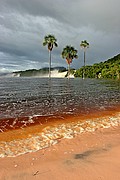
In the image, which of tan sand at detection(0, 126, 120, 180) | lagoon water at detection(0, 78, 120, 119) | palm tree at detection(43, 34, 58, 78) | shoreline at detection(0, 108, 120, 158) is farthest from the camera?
palm tree at detection(43, 34, 58, 78)

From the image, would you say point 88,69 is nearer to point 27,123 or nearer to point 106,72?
point 106,72

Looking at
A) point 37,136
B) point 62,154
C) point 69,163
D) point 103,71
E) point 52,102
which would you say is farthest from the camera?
point 103,71

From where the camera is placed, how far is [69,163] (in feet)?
17.8

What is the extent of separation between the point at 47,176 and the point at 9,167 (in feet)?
3.95

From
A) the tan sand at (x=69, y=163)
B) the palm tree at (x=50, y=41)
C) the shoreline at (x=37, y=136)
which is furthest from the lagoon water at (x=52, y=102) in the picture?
the palm tree at (x=50, y=41)

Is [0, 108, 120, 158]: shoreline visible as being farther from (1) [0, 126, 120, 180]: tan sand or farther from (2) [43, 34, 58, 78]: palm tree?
(2) [43, 34, 58, 78]: palm tree

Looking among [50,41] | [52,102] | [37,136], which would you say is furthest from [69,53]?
[37,136]

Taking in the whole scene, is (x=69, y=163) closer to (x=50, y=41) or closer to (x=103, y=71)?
(x=50, y=41)

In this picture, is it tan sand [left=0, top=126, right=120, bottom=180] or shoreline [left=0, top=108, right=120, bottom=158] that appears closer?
tan sand [left=0, top=126, right=120, bottom=180]

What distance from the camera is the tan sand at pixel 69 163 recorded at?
475cm

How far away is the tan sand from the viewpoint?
4.75 m

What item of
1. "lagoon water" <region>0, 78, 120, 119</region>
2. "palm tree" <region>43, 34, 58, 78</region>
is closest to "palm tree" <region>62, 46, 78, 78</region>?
"palm tree" <region>43, 34, 58, 78</region>

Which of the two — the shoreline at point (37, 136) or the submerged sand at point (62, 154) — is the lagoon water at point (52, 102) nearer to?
the shoreline at point (37, 136)

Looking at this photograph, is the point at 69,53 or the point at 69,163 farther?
the point at 69,53
